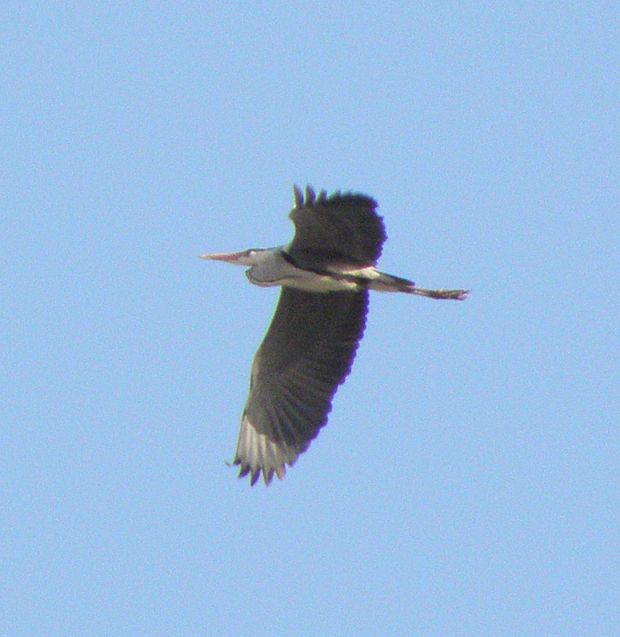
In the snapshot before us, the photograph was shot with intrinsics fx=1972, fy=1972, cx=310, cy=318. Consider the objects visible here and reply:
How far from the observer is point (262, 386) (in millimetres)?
15711

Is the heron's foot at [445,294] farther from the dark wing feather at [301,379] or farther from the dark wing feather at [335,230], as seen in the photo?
the dark wing feather at [335,230]

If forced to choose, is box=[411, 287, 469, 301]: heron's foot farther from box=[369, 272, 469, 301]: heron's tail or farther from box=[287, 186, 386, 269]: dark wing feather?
box=[287, 186, 386, 269]: dark wing feather

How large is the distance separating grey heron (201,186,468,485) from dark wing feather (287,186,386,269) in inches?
4.1

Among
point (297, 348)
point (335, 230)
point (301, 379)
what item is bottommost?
point (301, 379)

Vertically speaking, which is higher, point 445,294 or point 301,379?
point 445,294

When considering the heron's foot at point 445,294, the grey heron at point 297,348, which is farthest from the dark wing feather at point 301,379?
the heron's foot at point 445,294

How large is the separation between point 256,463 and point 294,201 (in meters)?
2.45

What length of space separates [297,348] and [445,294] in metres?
1.24

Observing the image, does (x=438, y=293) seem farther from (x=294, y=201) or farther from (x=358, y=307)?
(x=294, y=201)

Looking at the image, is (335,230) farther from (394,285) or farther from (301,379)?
(301,379)

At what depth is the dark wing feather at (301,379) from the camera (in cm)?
1545

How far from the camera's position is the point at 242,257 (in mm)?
15531

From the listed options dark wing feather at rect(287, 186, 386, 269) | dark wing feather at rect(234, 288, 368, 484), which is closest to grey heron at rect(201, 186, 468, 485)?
dark wing feather at rect(234, 288, 368, 484)

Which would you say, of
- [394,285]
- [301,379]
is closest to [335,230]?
[394,285]
